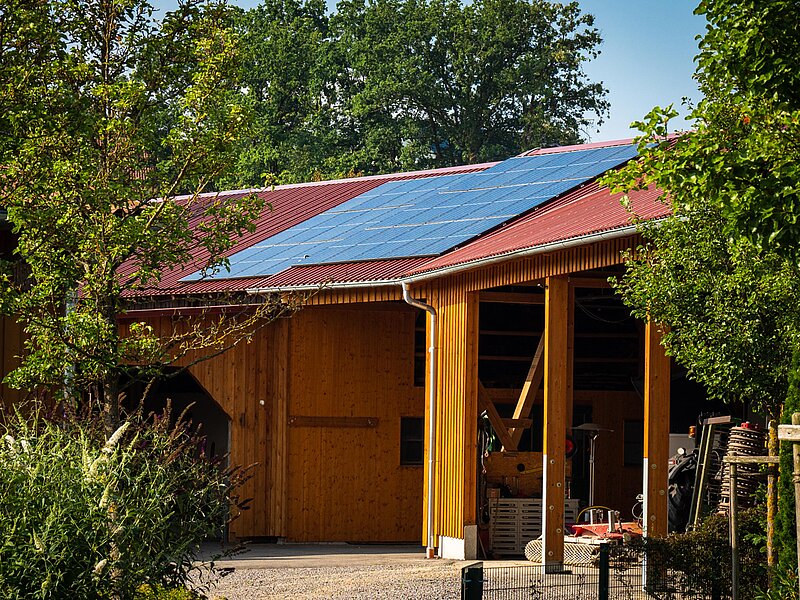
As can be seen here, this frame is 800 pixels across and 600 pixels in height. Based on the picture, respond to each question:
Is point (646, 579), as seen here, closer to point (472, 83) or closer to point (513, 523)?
point (513, 523)

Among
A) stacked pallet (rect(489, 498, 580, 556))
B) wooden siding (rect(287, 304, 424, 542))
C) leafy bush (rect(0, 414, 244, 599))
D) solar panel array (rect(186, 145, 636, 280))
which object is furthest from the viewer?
wooden siding (rect(287, 304, 424, 542))

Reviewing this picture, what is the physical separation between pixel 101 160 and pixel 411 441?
9.90m

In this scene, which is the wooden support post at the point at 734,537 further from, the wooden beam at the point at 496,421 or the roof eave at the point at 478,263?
the wooden beam at the point at 496,421

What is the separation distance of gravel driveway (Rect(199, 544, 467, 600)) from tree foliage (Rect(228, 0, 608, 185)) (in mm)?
32909

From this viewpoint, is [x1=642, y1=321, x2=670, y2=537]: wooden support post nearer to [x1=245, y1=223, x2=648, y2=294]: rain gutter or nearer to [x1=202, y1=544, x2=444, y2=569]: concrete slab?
[x1=245, y1=223, x2=648, y2=294]: rain gutter

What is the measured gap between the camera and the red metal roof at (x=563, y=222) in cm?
1588

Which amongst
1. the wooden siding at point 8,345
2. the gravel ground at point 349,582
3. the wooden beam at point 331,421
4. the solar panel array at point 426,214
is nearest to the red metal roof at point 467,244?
the solar panel array at point 426,214

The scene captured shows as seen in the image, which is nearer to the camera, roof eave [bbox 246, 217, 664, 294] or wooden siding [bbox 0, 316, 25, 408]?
roof eave [bbox 246, 217, 664, 294]

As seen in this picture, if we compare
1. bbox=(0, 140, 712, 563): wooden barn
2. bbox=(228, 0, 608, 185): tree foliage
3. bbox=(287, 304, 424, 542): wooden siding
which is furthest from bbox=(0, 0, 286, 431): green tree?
bbox=(228, 0, 608, 185): tree foliage

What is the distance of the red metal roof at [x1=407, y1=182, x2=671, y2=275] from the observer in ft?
52.1

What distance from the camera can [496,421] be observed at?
19.3m

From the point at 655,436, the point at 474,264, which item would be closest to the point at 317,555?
the point at 474,264

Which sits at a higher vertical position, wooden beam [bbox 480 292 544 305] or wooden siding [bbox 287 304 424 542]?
wooden beam [bbox 480 292 544 305]

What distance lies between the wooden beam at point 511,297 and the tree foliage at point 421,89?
3219cm
